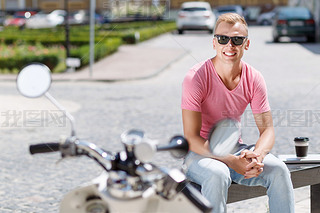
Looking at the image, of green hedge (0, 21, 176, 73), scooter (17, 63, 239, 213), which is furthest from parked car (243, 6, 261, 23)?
scooter (17, 63, 239, 213)

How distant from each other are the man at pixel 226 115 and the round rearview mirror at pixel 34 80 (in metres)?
0.80

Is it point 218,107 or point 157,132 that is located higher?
point 218,107

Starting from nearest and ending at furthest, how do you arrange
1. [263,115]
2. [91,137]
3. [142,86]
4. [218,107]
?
[218,107], [263,115], [91,137], [142,86]

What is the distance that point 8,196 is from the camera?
4605mm

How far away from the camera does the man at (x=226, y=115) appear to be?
252 cm

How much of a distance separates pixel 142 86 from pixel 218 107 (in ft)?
31.8

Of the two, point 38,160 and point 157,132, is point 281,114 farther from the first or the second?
point 157,132

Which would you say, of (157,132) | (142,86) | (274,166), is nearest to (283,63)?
(157,132)

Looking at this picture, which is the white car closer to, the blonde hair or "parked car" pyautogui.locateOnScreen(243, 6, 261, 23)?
the blonde hair

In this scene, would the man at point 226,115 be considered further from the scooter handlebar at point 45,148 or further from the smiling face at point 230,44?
the scooter handlebar at point 45,148

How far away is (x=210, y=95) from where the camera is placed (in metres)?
2.62

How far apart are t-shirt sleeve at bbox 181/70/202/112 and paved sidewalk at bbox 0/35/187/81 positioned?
9.18 metres

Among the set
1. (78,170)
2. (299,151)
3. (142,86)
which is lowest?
(142,86)

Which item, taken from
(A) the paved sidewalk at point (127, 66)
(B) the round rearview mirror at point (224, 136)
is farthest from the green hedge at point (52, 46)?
(B) the round rearview mirror at point (224, 136)
